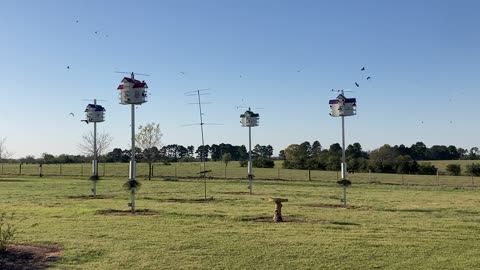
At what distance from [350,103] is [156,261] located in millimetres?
11472

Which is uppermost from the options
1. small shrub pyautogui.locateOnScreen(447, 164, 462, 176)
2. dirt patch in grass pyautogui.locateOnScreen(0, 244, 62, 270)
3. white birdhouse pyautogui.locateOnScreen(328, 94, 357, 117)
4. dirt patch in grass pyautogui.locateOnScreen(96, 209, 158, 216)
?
white birdhouse pyautogui.locateOnScreen(328, 94, 357, 117)

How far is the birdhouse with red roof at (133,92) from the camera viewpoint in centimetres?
1513

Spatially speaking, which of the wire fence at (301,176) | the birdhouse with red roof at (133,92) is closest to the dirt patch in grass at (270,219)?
the birdhouse with red roof at (133,92)

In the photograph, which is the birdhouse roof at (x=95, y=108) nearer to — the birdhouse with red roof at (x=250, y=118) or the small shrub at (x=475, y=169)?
the birdhouse with red roof at (x=250, y=118)

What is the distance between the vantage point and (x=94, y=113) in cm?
2130

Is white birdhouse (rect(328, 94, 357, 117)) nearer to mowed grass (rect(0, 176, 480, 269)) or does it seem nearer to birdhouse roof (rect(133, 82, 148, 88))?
mowed grass (rect(0, 176, 480, 269))

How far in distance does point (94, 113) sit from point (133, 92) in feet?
22.6

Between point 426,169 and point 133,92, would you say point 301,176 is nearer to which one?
point 426,169

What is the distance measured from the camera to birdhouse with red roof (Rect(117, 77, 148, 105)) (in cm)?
1513

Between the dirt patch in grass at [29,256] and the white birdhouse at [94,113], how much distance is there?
1286cm

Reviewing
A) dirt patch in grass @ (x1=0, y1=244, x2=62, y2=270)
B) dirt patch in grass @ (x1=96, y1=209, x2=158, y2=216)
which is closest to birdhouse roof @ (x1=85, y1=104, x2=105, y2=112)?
dirt patch in grass @ (x1=96, y1=209, x2=158, y2=216)

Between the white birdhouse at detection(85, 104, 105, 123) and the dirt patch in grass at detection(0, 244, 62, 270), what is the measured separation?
12.9 m

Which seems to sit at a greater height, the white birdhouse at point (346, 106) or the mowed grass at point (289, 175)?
the white birdhouse at point (346, 106)

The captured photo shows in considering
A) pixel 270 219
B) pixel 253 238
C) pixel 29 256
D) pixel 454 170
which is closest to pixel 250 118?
pixel 270 219
